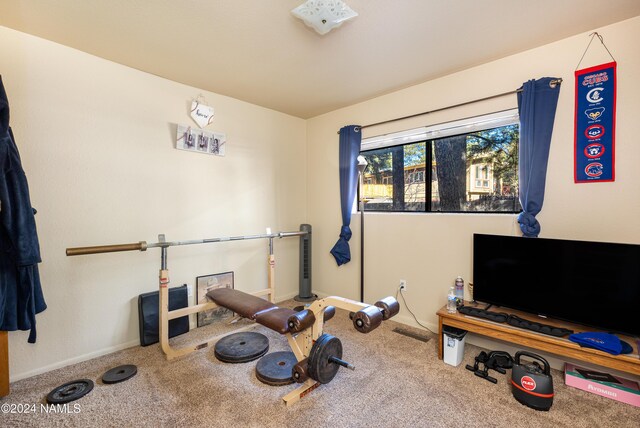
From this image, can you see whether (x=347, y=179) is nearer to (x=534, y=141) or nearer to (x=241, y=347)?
(x=534, y=141)

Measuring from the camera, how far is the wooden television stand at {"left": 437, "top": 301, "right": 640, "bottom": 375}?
1.65 metres

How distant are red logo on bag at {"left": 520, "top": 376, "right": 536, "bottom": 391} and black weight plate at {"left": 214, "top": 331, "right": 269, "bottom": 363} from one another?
6.07 feet

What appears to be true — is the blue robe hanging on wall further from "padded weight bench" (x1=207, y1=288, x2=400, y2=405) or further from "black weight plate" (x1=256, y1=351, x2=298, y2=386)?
"black weight plate" (x1=256, y1=351, x2=298, y2=386)

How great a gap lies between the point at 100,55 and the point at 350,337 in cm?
325

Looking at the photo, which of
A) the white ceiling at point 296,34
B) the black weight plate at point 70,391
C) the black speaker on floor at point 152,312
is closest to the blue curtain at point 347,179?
the white ceiling at point 296,34

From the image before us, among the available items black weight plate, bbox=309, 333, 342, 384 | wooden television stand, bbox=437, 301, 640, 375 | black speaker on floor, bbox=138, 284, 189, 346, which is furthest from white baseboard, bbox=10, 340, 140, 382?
wooden television stand, bbox=437, 301, 640, 375

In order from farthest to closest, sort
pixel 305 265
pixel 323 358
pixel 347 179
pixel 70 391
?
pixel 305 265 → pixel 347 179 → pixel 70 391 → pixel 323 358

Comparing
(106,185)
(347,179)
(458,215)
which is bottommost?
(458,215)

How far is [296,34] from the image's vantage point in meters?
2.02

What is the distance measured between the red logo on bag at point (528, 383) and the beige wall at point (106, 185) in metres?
2.66

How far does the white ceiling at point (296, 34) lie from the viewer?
1.75 m

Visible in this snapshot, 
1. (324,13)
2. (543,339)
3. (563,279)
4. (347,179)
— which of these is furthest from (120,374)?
(563,279)

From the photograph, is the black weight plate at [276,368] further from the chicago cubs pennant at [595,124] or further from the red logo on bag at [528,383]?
the chicago cubs pennant at [595,124]

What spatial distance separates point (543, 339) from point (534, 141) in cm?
143
